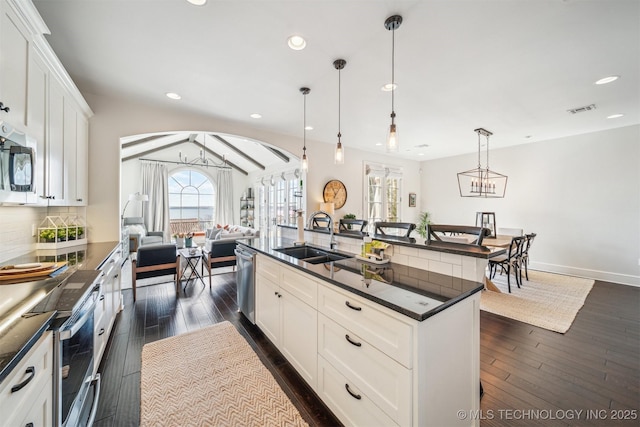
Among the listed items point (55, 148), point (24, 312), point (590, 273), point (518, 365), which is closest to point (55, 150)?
point (55, 148)

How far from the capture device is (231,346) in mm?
2393

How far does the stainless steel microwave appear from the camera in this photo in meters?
1.40

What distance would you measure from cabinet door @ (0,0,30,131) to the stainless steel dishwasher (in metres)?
1.94

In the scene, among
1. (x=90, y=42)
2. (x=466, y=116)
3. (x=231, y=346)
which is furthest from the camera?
(x=466, y=116)

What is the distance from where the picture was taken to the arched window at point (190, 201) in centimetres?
885

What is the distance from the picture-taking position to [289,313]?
2.04 m

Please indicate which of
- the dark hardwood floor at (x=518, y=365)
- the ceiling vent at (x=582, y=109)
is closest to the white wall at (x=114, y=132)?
the dark hardwood floor at (x=518, y=365)

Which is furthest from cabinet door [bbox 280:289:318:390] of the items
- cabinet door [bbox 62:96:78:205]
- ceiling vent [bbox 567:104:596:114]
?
ceiling vent [bbox 567:104:596:114]

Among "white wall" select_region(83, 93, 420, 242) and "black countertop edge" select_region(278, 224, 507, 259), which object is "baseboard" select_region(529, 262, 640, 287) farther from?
"white wall" select_region(83, 93, 420, 242)

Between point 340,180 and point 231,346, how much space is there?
402cm

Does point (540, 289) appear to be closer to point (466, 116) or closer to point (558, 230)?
point (558, 230)

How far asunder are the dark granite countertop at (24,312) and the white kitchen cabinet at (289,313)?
1.32 meters

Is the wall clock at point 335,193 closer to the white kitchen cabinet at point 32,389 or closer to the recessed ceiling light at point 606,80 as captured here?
the recessed ceiling light at point 606,80

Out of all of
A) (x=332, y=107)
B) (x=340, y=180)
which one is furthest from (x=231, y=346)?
(x=340, y=180)
